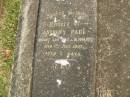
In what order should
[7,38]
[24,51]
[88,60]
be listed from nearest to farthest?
[88,60] → [24,51] → [7,38]

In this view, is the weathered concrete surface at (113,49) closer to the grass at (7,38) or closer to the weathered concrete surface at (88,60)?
the weathered concrete surface at (88,60)

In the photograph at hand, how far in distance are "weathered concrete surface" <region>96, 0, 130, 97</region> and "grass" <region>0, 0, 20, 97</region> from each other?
1898 mm

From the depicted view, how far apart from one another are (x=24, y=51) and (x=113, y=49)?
150cm

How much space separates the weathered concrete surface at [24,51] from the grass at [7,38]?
836 millimetres

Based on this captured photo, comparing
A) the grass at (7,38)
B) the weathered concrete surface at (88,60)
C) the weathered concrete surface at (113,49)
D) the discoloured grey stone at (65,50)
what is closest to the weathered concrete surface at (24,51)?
the weathered concrete surface at (88,60)

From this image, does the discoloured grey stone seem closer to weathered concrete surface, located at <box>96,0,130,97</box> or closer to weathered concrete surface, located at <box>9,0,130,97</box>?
weathered concrete surface, located at <box>9,0,130,97</box>

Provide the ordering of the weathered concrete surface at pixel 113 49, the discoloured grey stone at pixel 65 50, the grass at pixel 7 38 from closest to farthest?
1. the discoloured grey stone at pixel 65 50
2. the weathered concrete surface at pixel 113 49
3. the grass at pixel 7 38

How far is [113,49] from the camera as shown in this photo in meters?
5.09

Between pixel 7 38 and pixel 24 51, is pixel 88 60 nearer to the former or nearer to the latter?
pixel 24 51

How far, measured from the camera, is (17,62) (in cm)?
500

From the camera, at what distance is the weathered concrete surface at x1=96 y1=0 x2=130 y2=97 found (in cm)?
476

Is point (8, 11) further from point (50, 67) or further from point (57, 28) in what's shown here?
point (50, 67)

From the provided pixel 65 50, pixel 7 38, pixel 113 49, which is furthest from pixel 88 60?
pixel 7 38

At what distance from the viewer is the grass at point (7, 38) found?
579cm
